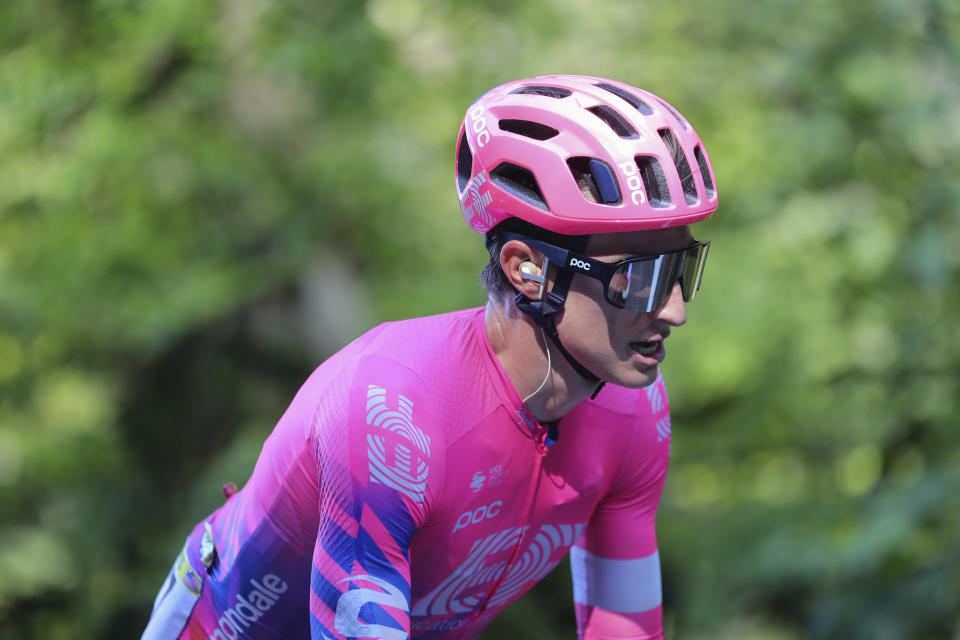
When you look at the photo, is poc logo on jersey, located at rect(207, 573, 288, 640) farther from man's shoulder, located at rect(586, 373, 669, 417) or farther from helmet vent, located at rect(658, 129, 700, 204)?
helmet vent, located at rect(658, 129, 700, 204)

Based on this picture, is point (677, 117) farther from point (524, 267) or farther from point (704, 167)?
point (524, 267)

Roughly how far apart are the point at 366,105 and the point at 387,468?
5460mm

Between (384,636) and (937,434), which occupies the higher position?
(384,636)

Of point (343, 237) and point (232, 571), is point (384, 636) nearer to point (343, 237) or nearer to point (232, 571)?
point (232, 571)

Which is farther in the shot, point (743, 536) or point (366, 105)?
point (366, 105)

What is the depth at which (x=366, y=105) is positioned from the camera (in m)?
7.07

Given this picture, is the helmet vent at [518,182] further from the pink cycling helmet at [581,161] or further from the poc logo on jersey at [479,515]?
the poc logo on jersey at [479,515]

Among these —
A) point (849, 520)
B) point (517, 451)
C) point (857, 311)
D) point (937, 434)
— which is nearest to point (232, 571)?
point (517, 451)

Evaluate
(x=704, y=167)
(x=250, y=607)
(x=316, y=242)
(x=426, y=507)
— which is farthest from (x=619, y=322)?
(x=316, y=242)

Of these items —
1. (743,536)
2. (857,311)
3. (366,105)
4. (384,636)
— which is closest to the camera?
(384,636)

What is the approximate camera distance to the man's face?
2.07m

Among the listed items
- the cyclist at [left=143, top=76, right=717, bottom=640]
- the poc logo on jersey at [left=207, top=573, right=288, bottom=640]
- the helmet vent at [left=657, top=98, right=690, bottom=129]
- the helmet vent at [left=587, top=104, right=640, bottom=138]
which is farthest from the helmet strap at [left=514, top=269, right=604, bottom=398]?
the poc logo on jersey at [left=207, top=573, right=288, bottom=640]

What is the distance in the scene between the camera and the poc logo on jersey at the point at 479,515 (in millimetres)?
2127

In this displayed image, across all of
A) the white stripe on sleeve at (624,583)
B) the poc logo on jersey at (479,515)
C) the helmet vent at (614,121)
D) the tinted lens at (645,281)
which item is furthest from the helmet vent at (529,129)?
the white stripe on sleeve at (624,583)
